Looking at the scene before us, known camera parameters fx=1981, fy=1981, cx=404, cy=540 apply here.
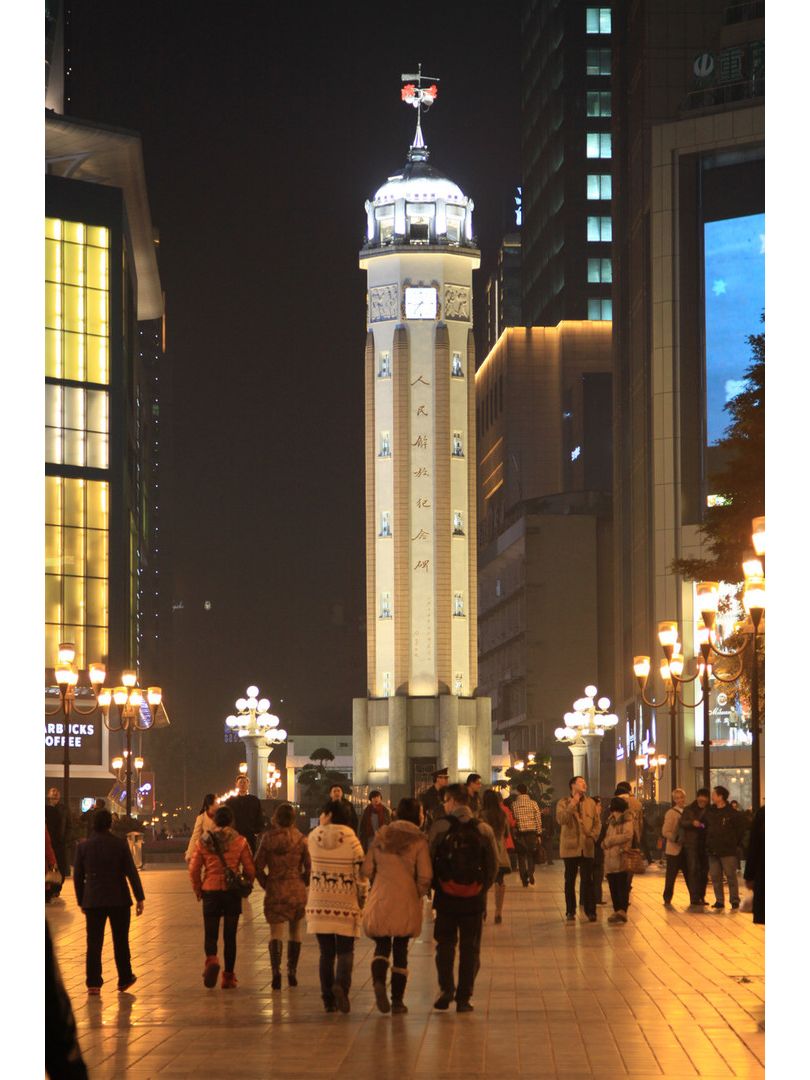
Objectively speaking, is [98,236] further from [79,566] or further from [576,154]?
[576,154]

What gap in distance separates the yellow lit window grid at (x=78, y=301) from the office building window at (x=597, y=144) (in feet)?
227

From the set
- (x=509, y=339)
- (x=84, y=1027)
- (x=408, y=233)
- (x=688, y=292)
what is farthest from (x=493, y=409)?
(x=84, y=1027)

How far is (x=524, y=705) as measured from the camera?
136375mm

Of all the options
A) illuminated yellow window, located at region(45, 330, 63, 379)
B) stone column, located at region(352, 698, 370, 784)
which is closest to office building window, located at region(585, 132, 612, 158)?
stone column, located at region(352, 698, 370, 784)

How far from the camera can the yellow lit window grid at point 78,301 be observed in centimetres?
8319

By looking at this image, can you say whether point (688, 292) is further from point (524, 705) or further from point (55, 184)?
point (524, 705)

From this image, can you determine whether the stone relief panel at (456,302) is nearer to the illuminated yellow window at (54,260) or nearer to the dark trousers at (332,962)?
the illuminated yellow window at (54,260)

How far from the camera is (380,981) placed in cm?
1653

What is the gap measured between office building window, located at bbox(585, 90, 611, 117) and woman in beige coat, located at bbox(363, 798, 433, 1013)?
135m

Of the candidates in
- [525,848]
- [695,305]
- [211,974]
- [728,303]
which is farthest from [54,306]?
[211,974]

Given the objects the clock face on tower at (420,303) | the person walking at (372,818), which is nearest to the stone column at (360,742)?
the clock face on tower at (420,303)

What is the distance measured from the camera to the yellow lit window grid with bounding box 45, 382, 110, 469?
8325 centimetres

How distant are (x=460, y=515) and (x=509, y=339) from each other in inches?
1945

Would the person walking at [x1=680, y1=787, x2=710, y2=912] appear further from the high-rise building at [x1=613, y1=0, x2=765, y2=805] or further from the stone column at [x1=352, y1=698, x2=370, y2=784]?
the stone column at [x1=352, y1=698, x2=370, y2=784]
